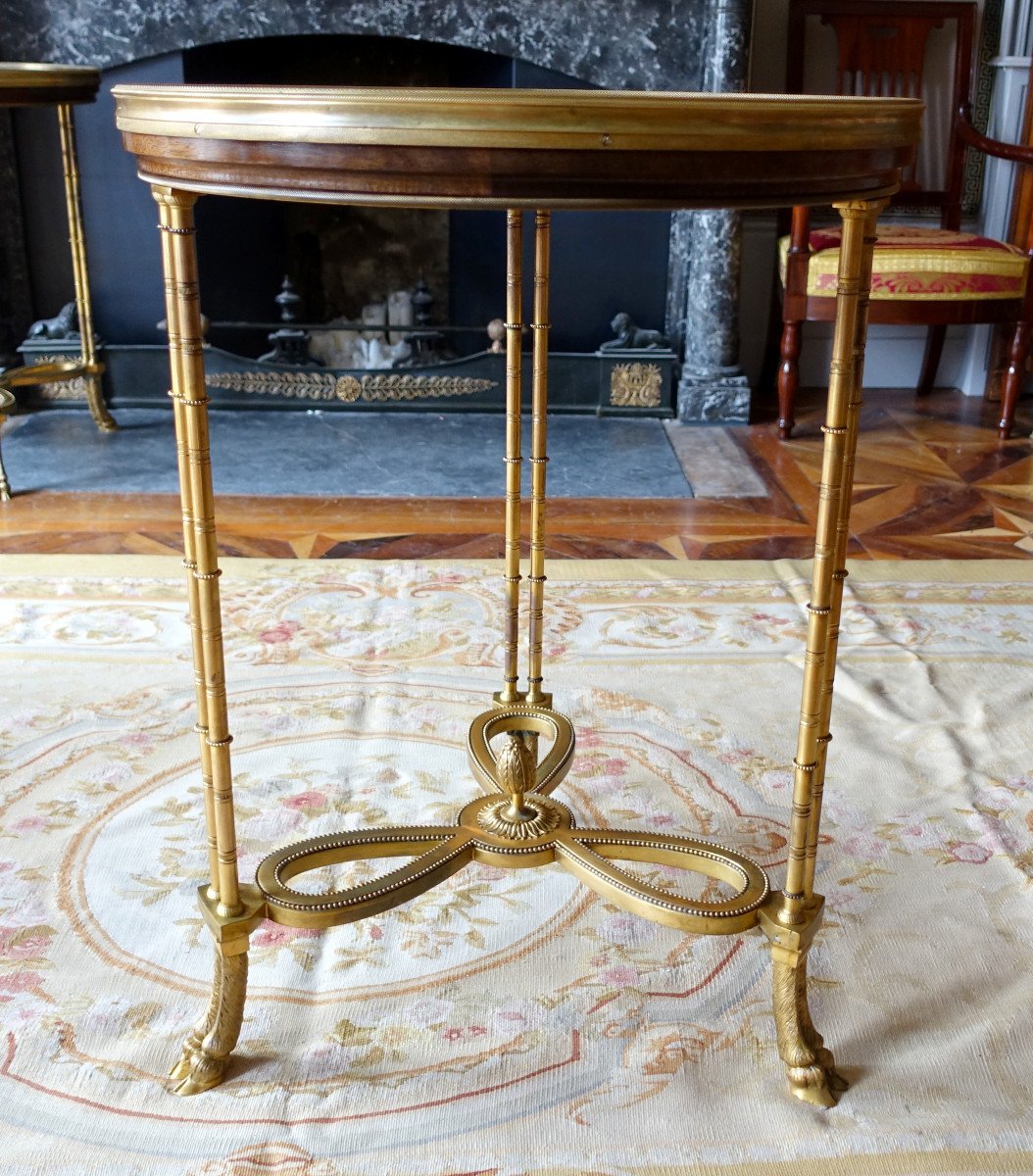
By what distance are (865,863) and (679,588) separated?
34.1 inches

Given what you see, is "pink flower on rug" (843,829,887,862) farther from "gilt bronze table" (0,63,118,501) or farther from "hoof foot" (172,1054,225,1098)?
"gilt bronze table" (0,63,118,501)

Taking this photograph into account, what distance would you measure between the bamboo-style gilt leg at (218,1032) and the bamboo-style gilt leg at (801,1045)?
453mm

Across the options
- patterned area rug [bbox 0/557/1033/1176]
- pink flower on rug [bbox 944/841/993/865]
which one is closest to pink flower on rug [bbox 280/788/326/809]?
patterned area rug [bbox 0/557/1033/1176]

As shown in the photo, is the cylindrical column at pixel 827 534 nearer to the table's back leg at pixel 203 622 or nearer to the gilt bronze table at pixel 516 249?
the gilt bronze table at pixel 516 249

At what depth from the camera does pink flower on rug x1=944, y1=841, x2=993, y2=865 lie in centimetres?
146

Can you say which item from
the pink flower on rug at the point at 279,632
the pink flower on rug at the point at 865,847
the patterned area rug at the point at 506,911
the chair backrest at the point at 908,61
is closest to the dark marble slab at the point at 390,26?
the chair backrest at the point at 908,61

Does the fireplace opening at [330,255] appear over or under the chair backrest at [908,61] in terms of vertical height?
under

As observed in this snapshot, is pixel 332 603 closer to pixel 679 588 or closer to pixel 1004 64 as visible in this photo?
pixel 679 588

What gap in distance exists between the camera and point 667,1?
3.15 metres

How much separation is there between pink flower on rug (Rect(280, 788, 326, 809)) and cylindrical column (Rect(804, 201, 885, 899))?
2.10 ft

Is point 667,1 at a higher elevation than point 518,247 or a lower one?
higher

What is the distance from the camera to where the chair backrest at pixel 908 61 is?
3.39 m

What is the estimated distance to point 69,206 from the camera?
302cm

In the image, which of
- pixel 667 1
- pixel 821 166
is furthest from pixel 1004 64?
pixel 821 166
